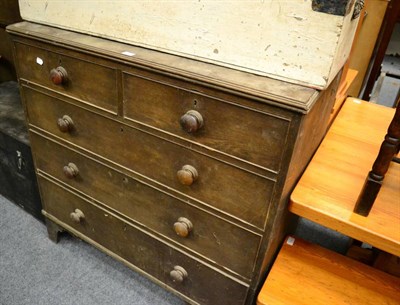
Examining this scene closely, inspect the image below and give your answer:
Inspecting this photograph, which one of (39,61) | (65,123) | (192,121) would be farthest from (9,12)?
(192,121)

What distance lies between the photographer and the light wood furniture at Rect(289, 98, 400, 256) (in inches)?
38.0

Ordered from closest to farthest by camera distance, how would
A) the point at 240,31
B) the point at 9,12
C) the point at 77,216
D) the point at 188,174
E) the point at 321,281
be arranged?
1. the point at 240,31
2. the point at 188,174
3. the point at 321,281
4. the point at 77,216
5. the point at 9,12

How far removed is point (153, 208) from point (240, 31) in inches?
25.9

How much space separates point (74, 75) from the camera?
45.2 inches

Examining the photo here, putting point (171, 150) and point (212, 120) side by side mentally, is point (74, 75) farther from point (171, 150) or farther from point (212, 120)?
point (212, 120)

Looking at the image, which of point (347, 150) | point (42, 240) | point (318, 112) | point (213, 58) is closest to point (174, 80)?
point (213, 58)

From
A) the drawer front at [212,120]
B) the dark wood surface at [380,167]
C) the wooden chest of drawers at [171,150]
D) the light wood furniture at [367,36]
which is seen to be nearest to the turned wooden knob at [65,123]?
the wooden chest of drawers at [171,150]

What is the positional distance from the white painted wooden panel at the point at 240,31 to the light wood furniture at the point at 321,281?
2.06ft

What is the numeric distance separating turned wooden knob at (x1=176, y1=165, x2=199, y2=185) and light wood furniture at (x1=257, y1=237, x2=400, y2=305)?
0.41m

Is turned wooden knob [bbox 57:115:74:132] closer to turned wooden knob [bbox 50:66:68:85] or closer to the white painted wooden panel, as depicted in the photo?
turned wooden knob [bbox 50:66:68:85]

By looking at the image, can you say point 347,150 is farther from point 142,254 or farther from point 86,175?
point 86,175

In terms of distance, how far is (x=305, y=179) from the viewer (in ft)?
3.63

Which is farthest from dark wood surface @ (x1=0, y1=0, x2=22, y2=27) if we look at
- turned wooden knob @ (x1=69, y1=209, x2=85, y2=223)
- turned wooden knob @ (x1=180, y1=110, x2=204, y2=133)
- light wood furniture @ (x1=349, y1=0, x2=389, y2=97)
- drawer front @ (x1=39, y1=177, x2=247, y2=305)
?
light wood furniture @ (x1=349, y1=0, x2=389, y2=97)

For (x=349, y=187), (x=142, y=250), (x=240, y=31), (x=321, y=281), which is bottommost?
(x=142, y=250)
